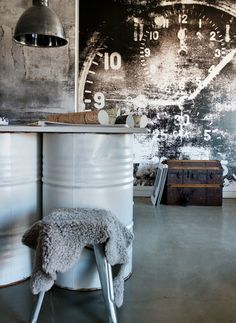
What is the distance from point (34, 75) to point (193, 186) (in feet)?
9.32

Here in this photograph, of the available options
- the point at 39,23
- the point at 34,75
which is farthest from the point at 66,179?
the point at 34,75

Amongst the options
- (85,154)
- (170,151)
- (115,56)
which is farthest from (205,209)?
(85,154)

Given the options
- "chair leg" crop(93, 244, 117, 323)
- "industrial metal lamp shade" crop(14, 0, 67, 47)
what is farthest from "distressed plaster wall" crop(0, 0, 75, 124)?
"chair leg" crop(93, 244, 117, 323)

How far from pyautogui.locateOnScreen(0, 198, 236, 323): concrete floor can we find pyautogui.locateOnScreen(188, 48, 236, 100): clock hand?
240cm

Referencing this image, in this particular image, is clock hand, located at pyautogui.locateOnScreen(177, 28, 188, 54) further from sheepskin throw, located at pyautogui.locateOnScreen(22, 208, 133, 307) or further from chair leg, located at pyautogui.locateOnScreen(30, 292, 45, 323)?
chair leg, located at pyautogui.locateOnScreen(30, 292, 45, 323)

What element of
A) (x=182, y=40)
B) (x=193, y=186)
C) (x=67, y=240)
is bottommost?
(x=193, y=186)

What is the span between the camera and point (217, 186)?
4.91m

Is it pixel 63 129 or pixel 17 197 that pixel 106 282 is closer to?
pixel 17 197

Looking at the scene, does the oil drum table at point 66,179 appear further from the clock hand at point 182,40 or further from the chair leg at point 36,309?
the clock hand at point 182,40

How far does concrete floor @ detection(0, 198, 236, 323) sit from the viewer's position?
192 cm

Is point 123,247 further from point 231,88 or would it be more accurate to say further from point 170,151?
point 231,88

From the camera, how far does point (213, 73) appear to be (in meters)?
5.28

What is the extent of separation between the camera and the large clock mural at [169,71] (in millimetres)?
5234

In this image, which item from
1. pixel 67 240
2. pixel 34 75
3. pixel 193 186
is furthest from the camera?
pixel 34 75
